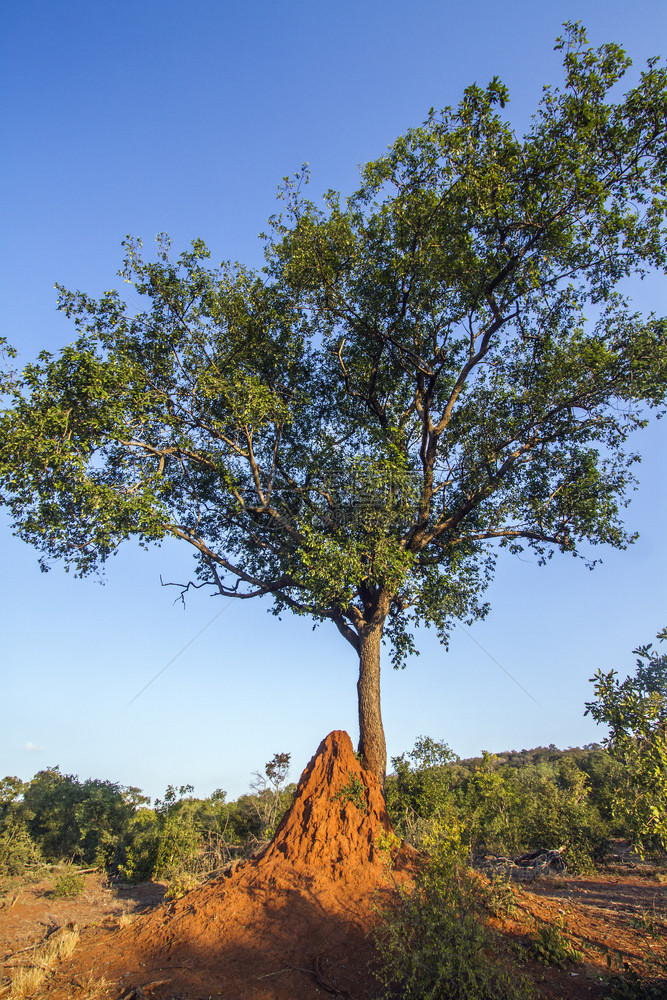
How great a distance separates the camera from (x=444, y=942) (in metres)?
4.98

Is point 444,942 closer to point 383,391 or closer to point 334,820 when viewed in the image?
point 334,820

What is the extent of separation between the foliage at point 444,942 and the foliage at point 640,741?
1798 millimetres

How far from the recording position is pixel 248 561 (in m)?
13.7

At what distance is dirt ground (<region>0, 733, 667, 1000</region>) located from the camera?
5.79 meters

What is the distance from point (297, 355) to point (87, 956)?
11.7 metres

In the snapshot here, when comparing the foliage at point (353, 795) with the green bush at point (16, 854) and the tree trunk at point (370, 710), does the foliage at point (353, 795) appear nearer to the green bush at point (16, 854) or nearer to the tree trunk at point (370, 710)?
the tree trunk at point (370, 710)

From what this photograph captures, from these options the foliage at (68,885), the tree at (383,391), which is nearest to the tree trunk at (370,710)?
the tree at (383,391)

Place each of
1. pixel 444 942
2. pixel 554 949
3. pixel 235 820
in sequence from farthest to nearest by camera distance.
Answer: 1. pixel 235 820
2. pixel 554 949
3. pixel 444 942

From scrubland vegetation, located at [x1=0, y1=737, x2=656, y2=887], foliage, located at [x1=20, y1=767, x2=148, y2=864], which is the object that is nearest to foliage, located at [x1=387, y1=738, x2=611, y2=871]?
scrubland vegetation, located at [x1=0, y1=737, x2=656, y2=887]

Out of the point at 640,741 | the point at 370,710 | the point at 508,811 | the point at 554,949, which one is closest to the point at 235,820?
the point at 508,811

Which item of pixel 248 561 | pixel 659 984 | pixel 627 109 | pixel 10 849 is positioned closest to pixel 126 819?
pixel 10 849

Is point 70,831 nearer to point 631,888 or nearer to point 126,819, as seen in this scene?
point 126,819

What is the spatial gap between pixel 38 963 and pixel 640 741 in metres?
7.87

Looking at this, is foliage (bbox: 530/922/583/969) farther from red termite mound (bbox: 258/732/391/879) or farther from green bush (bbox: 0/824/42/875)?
green bush (bbox: 0/824/42/875)
